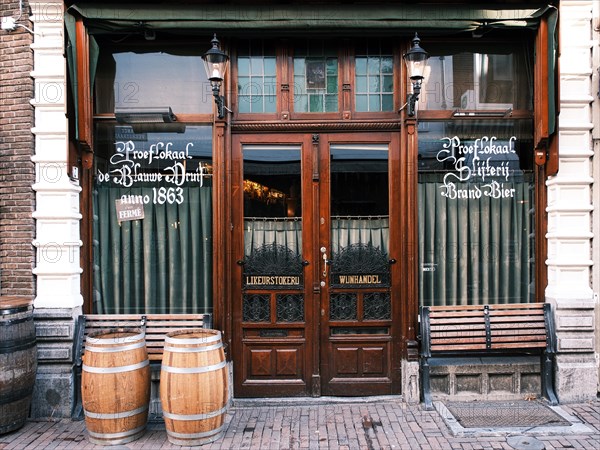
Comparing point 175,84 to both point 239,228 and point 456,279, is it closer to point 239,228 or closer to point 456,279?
point 239,228

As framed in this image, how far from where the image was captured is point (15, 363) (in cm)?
512

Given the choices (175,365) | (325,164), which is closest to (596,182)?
(325,164)

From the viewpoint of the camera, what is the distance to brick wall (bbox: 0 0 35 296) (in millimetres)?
5941

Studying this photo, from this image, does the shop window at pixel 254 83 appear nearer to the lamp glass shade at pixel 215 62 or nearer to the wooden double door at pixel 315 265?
the wooden double door at pixel 315 265

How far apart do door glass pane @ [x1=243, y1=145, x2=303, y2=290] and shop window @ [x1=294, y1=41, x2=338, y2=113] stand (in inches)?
31.2

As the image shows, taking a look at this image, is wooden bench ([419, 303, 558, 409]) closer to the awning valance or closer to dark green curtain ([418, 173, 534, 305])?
dark green curtain ([418, 173, 534, 305])

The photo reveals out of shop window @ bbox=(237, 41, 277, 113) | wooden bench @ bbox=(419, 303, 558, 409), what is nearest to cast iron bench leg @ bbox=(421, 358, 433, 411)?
wooden bench @ bbox=(419, 303, 558, 409)

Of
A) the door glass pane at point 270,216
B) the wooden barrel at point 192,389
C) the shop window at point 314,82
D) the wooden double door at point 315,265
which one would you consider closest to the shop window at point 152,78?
the wooden double door at point 315,265

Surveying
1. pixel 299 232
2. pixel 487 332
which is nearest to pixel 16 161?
pixel 299 232

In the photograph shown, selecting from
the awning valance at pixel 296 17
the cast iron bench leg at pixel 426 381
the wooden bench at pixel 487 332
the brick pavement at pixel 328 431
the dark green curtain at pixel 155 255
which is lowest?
the brick pavement at pixel 328 431

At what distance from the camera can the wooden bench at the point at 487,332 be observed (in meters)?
5.89

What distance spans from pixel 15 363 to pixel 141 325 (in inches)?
51.4

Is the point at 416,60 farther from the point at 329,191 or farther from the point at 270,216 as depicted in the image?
the point at 270,216

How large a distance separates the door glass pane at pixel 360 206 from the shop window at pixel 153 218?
1.60m
